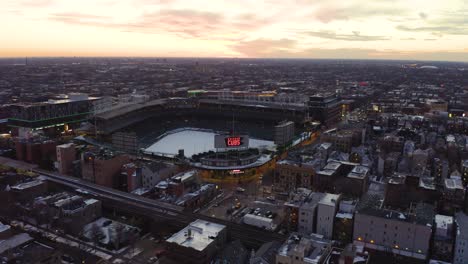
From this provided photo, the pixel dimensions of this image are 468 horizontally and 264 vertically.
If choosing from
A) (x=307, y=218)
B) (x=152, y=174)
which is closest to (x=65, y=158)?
(x=152, y=174)

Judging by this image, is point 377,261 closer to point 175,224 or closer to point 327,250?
point 327,250

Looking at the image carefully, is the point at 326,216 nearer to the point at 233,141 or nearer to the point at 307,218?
the point at 307,218

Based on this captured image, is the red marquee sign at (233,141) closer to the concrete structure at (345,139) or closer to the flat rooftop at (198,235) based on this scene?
the flat rooftop at (198,235)

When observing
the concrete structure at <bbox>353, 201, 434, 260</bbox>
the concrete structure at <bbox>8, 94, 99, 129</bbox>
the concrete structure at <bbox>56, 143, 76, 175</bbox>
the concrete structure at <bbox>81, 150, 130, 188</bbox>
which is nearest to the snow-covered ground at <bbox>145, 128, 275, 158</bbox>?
the concrete structure at <bbox>56, 143, 76, 175</bbox>

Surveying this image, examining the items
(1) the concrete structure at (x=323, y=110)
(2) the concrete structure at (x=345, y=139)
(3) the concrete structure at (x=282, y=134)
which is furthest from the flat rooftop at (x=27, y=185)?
(1) the concrete structure at (x=323, y=110)

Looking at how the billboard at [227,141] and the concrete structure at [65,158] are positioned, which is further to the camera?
the billboard at [227,141]

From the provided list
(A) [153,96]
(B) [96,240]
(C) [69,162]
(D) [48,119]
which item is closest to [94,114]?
(D) [48,119]

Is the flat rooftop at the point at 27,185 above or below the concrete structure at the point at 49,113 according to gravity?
below

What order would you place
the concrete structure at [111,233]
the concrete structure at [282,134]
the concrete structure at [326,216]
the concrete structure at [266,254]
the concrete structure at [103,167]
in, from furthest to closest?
1. the concrete structure at [282,134]
2. the concrete structure at [103,167]
3. the concrete structure at [326,216]
4. the concrete structure at [111,233]
5. the concrete structure at [266,254]
